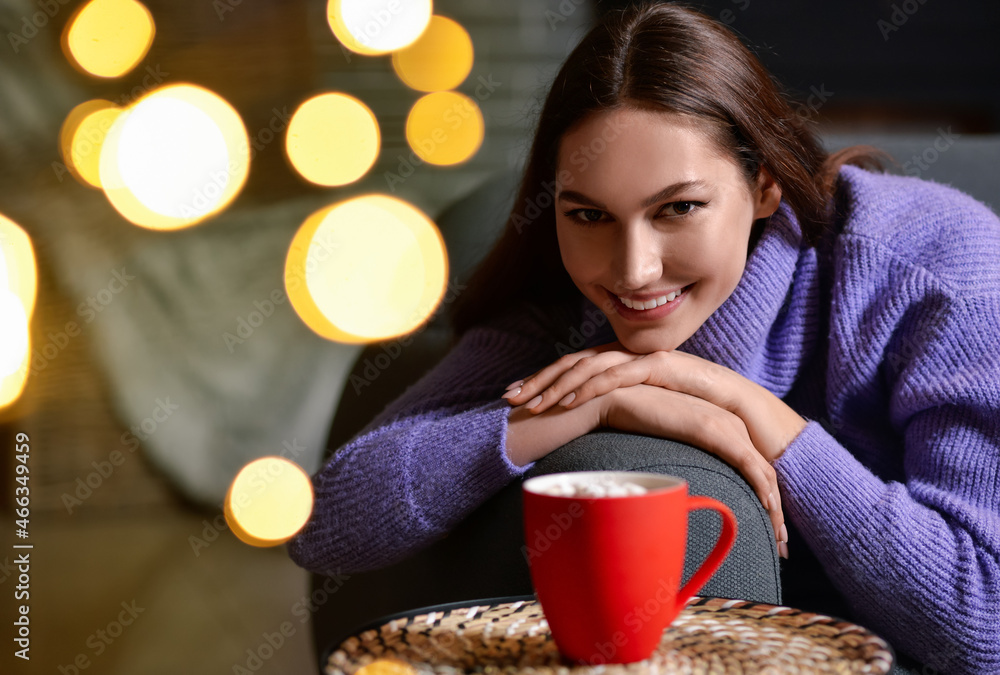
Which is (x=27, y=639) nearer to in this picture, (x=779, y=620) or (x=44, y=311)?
(x=44, y=311)

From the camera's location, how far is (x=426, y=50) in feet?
6.21

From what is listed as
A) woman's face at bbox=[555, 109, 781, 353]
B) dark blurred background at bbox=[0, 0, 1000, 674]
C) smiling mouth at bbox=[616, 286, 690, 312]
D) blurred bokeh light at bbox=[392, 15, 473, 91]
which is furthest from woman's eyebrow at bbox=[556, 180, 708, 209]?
blurred bokeh light at bbox=[392, 15, 473, 91]

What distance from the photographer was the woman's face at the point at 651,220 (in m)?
0.90

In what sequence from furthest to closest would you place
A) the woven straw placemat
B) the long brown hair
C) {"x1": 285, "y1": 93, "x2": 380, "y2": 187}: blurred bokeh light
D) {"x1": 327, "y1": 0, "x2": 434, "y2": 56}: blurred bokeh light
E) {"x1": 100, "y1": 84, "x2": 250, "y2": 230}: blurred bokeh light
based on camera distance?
{"x1": 327, "y1": 0, "x2": 434, "y2": 56}: blurred bokeh light < {"x1": 285, "y1": 93, "x2": 380, "y2": 187}: blurred bokeh light < {"x1": 100, "y1": 84, "x2": 250, "y2": 230}: blurred bokeh light < the long brown hair < the woven straw placemat

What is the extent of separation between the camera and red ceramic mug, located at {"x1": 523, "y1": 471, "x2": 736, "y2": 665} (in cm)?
49

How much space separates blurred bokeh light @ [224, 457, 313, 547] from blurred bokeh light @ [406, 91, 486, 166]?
2.50ft

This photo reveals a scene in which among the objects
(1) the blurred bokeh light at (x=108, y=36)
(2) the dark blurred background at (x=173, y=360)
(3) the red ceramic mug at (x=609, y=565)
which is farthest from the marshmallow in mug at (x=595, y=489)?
(1) the blurred bokeh light at (x=108, y=36)

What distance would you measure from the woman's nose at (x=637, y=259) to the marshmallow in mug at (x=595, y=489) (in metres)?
0.42

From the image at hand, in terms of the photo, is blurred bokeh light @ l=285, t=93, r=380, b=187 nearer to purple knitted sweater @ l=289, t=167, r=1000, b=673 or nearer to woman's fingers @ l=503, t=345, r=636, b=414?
purple knitted sweater @ l=289, t=167, r=1000, b=673

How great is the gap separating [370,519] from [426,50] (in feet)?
4.19

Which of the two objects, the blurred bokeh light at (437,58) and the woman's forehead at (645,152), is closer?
the woman's forehead at (645,152)

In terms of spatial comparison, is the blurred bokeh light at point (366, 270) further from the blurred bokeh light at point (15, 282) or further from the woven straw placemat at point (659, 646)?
the woven straw placemat at point (659, 646)

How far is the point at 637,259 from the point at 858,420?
42cm

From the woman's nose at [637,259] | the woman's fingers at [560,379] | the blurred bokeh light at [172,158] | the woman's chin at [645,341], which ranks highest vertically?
the blurred bokeh light at [172,158]
